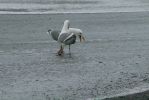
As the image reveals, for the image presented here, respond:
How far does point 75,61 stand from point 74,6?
7.69 meters

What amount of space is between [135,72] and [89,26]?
4.60 m

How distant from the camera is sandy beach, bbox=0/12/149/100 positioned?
7941 mm

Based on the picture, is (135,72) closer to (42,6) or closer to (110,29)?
(110,29)

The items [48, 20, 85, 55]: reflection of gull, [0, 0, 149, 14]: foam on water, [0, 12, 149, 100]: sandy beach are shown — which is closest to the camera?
[0, 12, 149, 100]: sandy beach

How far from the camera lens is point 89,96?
7676 mm

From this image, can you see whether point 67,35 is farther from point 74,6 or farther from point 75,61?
point 74,6

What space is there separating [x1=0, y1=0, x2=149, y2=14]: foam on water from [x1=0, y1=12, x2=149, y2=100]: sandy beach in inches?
59.7

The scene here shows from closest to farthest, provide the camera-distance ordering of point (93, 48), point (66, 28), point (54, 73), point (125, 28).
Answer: point (54, 73) < point (66, 28) < point (93, 48) < point (125, 28)

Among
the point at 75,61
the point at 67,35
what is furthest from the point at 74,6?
the point at 75,61

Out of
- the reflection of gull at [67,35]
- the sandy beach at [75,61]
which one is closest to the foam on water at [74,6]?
the sandy beach at [75,61]

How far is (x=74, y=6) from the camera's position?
17406 millimetres

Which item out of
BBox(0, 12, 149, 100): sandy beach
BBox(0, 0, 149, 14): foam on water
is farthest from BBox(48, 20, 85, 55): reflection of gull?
BBox(0, 0, 149, 14): foam on water

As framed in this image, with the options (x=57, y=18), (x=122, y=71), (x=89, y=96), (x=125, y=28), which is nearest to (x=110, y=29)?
(x=125, y=28)

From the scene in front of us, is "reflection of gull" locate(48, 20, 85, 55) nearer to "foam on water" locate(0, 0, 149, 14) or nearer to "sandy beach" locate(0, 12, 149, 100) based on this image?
"sandy beach" locate(0, 12, 149, 100)
